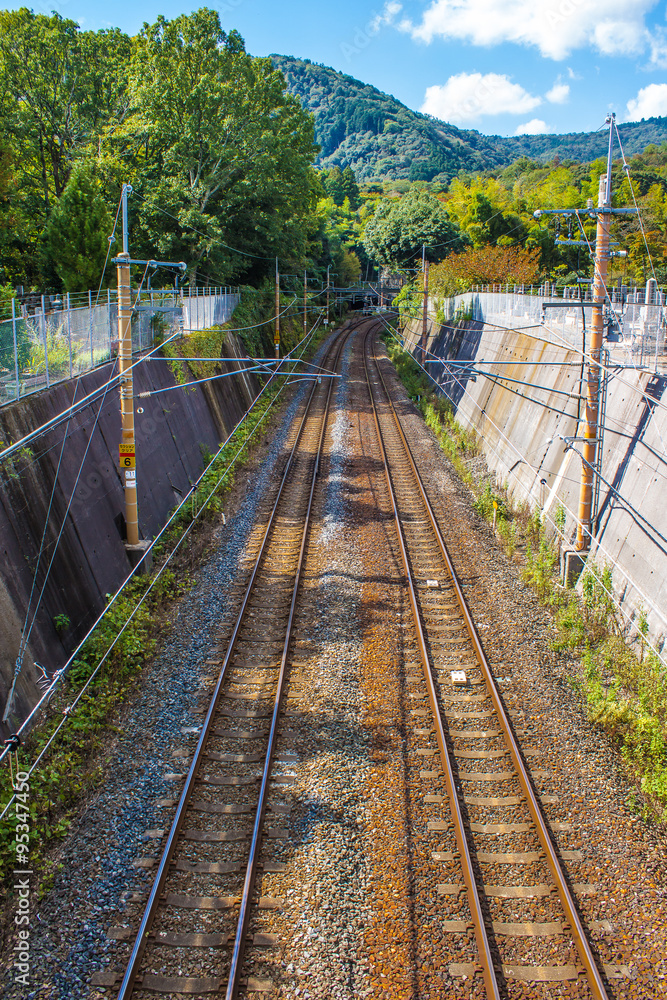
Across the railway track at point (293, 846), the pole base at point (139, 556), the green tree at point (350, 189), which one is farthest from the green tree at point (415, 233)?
the green tree at point (350, 189)

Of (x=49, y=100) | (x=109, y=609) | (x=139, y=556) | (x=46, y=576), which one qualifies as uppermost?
(x=49, y=100)

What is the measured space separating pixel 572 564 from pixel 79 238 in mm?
21754

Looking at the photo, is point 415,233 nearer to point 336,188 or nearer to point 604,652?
point 604,652

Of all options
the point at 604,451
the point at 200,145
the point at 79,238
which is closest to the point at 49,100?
the point at 200,145

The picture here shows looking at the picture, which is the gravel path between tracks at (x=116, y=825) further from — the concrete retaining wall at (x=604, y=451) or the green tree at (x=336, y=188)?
the green tree at (x=336, y=188)

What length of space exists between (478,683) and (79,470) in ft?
26.3

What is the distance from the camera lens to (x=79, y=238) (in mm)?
26422

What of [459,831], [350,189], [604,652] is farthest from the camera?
[350,189]

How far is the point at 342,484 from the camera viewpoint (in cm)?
2133

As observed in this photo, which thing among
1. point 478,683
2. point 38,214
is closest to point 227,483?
point 478,683

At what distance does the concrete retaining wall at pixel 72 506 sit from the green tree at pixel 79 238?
8.85m

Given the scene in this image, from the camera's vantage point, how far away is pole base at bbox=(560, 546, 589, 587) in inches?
545

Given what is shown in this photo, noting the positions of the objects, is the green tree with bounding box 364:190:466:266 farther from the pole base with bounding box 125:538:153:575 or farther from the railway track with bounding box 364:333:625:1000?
the railway track with bounding box 364:333:625:1000

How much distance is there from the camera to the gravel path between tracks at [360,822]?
6562 mm
